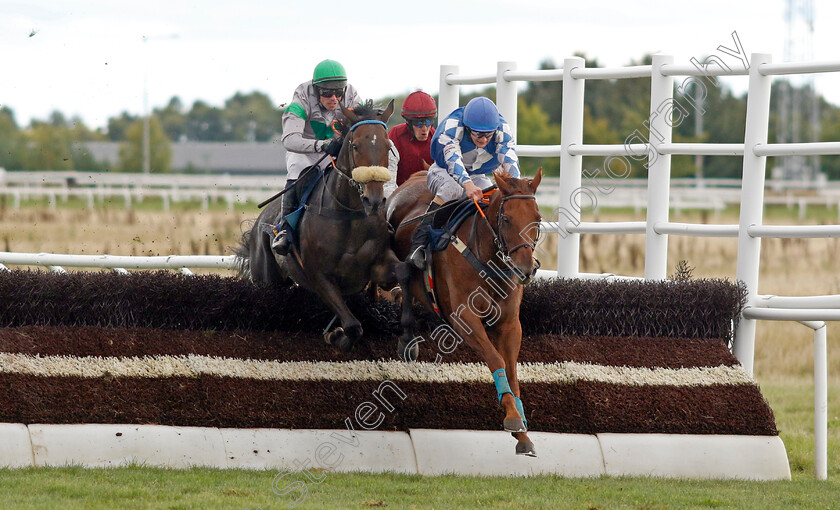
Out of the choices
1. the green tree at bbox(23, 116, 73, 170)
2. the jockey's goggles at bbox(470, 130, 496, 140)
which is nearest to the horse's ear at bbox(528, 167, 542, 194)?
the jockey's goggles at bbox(470, 130, 496, 140)

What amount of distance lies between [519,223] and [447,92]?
3.97m

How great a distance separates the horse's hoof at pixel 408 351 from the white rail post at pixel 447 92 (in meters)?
3.08

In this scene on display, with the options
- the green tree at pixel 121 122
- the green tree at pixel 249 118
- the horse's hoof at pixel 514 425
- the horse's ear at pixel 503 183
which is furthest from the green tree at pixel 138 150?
the horse's hoof at pixel 514 425

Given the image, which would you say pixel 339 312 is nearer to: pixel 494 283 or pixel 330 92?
pixel 494 283

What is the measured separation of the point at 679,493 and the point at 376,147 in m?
2.70

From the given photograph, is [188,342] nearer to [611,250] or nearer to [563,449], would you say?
[563,449]

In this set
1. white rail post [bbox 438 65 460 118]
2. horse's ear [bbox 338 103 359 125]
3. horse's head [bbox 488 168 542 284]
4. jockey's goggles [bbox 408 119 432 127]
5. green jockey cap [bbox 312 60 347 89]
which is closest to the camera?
horse's head [bbox 488 168 542 284]

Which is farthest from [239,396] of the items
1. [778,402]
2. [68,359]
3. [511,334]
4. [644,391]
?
[778,402]

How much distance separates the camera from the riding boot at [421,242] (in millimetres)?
6820

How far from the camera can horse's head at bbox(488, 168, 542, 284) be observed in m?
5.86

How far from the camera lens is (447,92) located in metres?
9.69

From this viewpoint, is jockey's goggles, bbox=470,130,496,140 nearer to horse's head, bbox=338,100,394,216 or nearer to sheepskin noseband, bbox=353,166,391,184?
horse's head, bbox=338,100,394,216

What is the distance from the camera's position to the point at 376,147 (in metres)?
6.51

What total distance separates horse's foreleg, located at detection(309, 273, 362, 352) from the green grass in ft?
3.06
